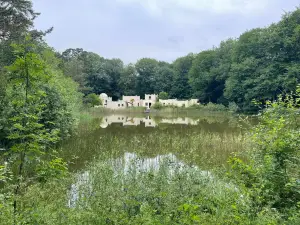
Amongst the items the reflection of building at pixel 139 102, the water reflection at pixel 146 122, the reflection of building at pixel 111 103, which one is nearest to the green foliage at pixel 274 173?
the water reflection at pixel 146 122

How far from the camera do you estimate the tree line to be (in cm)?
3459

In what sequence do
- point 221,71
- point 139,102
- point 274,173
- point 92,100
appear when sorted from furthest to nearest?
1. point 139,102
2. point 221,71
3. point 92,100
4. point 274,173

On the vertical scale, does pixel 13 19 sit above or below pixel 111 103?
above

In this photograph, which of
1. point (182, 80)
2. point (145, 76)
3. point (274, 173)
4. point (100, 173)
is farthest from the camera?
→ point (145, 76)

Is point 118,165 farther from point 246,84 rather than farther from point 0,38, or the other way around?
point 246,84

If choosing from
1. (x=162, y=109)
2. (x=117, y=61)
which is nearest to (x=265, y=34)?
(x=162, y=109)

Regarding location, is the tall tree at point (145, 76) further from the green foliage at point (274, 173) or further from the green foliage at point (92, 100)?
the green foliage at point (274, 173)

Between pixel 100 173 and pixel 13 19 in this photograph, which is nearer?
pixel 100 173

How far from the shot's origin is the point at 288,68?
107ft

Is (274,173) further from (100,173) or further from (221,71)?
(221,71)

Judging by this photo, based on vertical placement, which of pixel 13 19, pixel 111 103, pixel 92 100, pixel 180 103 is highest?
pixel 13 19

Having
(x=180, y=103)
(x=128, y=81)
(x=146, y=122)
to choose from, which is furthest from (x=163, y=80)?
(x=146, y=122)

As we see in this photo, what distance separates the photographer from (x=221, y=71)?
149 feet

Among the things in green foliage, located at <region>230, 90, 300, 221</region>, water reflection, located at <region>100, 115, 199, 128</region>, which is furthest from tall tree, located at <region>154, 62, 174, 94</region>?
green foliage, located at <region>230, 90, 300, 221</region>
